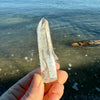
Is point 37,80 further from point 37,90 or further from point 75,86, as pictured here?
point 75,86

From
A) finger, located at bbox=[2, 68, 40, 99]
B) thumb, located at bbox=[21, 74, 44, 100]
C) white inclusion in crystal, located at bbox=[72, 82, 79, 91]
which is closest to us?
thumb, located at bbox=[21, 74, 44, 100]

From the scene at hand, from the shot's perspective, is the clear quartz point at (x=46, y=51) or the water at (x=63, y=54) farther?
the water at (x=63, y=54)

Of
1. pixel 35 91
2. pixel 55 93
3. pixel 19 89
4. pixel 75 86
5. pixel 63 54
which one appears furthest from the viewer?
pixel 63 54

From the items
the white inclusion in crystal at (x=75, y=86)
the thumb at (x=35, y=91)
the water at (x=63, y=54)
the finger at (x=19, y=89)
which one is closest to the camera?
the thumb at (x=35, y=91)

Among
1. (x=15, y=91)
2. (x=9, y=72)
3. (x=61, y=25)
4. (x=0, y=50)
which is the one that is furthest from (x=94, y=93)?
(x=61, y=25)

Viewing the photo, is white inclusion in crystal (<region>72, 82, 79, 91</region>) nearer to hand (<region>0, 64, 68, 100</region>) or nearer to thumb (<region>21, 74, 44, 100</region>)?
hand (<region>0, 64, 68, 100</region>)

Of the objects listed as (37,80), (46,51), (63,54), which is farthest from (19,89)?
(63,54)

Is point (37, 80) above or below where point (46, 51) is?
below

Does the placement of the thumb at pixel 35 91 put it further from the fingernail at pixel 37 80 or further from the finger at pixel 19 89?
the finger at pixel 19 89

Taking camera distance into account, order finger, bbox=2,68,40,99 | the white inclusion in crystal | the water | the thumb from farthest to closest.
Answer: the water, the white inclusion in crystal, finger, bbox=2,68,40,99, the thumb

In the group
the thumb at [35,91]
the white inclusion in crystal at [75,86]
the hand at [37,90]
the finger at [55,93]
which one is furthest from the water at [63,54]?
the thumb at [35,91]

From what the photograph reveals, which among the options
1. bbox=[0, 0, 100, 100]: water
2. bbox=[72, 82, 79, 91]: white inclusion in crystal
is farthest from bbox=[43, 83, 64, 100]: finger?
bbox=[72, 82, 79, 91]: white inclusion in crystal
